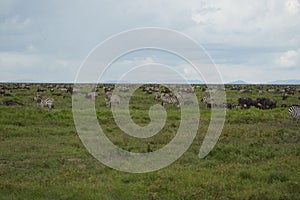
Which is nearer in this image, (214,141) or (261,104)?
(214,141)

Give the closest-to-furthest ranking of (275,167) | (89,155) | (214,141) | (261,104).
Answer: (275,167)
(89,155)
(214,141)
(261,104)

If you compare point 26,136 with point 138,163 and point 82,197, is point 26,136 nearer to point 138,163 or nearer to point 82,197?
point 138,163

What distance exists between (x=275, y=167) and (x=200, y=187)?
110 inches

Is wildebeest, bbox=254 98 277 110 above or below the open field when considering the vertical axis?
above

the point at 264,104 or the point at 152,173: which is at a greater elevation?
the point at 264,104

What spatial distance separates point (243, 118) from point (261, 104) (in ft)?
27.4

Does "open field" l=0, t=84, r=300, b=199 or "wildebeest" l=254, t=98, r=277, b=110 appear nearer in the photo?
"open field" l=0, t=84, r=300, b=199

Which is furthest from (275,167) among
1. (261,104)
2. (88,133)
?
(261,104)

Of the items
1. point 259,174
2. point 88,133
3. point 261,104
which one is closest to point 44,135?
point 88,133

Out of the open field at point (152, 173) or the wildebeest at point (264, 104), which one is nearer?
the open field at point (152, 173)

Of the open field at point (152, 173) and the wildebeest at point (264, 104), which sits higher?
the wildebeest at point (264, 104)

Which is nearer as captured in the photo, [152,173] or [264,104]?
[152,173]

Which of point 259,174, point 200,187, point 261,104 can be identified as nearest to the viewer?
point 200,187

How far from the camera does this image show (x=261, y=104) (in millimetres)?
28578
